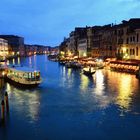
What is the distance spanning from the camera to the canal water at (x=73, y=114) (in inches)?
1212

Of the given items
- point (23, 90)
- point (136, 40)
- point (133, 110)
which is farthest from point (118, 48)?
point (133, 110)

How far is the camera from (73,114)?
3728cm

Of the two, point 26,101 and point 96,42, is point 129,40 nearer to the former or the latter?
point 96,42

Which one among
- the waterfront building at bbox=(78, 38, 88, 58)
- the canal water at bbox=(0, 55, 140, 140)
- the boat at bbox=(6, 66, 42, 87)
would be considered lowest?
the canal water at bbox=(0, 55, 140, 140)

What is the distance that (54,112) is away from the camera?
38.5 m

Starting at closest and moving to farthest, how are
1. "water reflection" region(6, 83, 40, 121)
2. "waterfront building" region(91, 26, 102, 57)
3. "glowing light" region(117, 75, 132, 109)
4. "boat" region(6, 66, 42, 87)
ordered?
"water reflection" region(6, 83, 40, 121)
"glowing light" region(117, 75, 132, 109)
"boat" region(6, 66, 42, 87)
"waterfront building" region(91, 26, 102, 57)

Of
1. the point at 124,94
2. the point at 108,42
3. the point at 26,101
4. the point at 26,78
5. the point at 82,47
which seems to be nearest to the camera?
the point at 26,101

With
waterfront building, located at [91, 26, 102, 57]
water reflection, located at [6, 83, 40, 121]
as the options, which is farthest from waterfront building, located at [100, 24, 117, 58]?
water reflection, located at [6, 83, 40, 121]

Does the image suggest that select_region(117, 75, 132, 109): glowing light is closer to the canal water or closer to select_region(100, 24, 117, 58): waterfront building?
the canal water

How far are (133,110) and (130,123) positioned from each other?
5403 millimetres

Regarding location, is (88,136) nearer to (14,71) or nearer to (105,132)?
(105,132)

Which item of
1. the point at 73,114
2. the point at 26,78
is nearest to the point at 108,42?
the point at 26,78

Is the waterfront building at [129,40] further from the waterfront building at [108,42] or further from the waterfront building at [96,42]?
the waterfront building at [96,42]

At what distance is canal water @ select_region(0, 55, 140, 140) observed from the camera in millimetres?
30797
